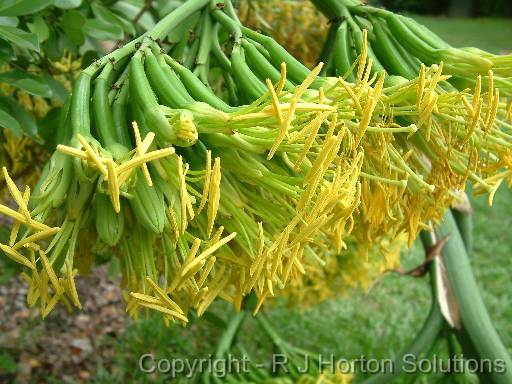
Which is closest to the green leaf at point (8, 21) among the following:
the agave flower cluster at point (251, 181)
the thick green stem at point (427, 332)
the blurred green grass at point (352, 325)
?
the agave flower cluster at point (251, 181)

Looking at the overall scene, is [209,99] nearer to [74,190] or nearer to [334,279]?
[74,190]

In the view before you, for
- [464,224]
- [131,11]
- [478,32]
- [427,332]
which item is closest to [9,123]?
[131,11]

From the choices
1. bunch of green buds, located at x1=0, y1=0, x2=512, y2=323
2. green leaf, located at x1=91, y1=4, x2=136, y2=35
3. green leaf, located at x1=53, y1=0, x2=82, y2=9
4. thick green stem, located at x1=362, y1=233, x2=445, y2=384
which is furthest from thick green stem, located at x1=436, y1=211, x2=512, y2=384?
green leaf, located at x1=53, y1=0, x2=82, y2=9

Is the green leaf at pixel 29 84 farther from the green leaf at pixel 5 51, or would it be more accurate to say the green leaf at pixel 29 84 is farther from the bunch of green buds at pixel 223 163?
the bunch of green buds at pixel 223 163

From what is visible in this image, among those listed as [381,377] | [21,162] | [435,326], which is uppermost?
[21,162]

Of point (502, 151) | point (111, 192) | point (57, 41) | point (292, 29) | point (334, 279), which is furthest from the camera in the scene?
point (334, 279)

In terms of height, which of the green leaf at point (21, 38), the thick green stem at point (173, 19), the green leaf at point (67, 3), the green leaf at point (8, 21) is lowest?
the green leaf at point (21, 38)

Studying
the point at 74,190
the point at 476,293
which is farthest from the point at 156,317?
the point at 74,190

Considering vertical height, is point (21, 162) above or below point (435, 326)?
above
